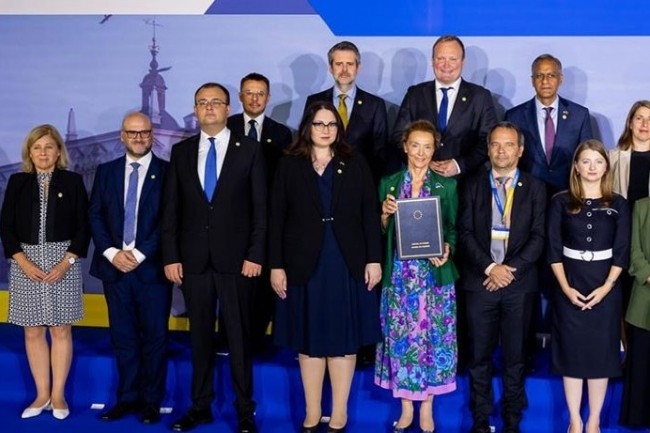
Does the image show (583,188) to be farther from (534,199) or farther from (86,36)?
(86,36)

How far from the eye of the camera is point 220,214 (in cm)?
441

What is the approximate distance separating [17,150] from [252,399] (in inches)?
108

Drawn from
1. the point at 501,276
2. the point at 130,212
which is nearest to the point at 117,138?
the point at 130,212

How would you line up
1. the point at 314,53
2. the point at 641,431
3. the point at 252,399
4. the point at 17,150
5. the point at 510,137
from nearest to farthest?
the point at 510,137, the point at 641,431, the point at 252,399, the point at 314,53, the point at 17,150

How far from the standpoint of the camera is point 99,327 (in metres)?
6.00

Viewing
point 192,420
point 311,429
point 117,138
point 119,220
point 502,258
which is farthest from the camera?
point 117,138

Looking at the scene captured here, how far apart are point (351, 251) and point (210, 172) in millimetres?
861

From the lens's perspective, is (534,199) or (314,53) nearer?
(534,199)

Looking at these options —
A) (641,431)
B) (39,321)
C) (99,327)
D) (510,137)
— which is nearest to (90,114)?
(99,327)

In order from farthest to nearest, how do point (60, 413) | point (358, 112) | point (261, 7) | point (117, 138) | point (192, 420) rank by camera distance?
1. point (117, 138)
2. point (261, 7)
3. point (358, 112)
4. point (60, 413)
5. point (192, 420)

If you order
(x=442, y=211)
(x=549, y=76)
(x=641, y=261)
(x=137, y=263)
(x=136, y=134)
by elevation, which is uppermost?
(x=549, y=76)

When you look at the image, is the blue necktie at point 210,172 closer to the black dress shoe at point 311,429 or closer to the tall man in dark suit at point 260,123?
the tall man in dark suit at point 260,123

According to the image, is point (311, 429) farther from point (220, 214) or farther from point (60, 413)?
point (60, 413)

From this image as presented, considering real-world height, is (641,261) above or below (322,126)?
below
